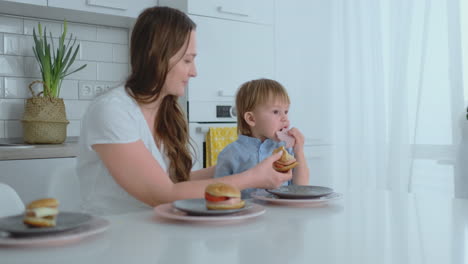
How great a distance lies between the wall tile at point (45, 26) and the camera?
2932 millimetres

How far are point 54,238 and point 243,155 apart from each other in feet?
3.66

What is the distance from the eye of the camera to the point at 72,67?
3.07 metres

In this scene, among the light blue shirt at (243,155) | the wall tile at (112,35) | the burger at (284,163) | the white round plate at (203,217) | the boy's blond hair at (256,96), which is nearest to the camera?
the white round plate at (203,217)

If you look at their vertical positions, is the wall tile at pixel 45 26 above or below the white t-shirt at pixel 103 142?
above

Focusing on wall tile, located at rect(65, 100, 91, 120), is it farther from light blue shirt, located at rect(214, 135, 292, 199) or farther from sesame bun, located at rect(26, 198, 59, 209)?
sesame bun, located at rect(26, 198, 59, 209)

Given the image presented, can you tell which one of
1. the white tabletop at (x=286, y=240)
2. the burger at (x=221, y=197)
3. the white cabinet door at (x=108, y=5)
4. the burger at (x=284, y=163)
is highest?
the white cabinet door at (x=108, y=5)

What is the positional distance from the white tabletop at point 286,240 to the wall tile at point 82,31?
7.41 ft

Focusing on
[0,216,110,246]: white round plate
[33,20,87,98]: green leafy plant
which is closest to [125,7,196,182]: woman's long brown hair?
[0,216,110,246]: white round plate

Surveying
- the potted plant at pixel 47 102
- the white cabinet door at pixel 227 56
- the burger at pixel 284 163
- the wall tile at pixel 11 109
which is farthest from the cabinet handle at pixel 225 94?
the burger at pixel 284 163

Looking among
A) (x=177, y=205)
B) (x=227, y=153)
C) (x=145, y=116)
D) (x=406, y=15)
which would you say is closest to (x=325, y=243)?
(x=177, y=205)

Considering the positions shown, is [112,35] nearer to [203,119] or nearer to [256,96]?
[203,119]

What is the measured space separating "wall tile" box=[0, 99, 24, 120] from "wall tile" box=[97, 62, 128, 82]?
51cm

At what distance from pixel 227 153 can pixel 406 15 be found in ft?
6.40

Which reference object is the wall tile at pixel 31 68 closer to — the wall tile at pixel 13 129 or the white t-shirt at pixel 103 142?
the wall tile at pixel 13 129
